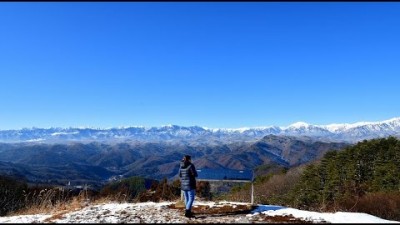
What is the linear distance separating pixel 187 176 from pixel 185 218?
1.72 meters

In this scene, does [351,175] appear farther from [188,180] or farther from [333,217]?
[188,180]

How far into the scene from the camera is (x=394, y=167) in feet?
212

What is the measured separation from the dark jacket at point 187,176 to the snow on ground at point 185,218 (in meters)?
1.16

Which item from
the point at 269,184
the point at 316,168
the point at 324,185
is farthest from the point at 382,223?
the point at 269,184

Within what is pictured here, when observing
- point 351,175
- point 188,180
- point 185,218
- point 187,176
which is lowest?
point 351,175

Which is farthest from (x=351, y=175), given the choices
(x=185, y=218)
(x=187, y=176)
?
(x=185, y=218)

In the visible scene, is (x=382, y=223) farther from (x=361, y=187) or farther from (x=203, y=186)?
(x=361, y=187)

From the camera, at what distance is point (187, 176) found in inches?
635

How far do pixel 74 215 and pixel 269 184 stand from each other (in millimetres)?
98814

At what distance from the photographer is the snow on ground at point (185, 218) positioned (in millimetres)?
14461

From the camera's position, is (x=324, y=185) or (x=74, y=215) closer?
(x=74, y=215)

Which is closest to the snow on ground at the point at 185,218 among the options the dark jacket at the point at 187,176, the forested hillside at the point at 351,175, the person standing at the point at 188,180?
the person standing at the point at 188,180

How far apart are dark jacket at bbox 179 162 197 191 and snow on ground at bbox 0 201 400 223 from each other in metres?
1.16

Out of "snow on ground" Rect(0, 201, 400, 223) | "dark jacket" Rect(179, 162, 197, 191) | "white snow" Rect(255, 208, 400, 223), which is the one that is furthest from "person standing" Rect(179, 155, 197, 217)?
"white snow" Rect(255, 208, 400, 223)
